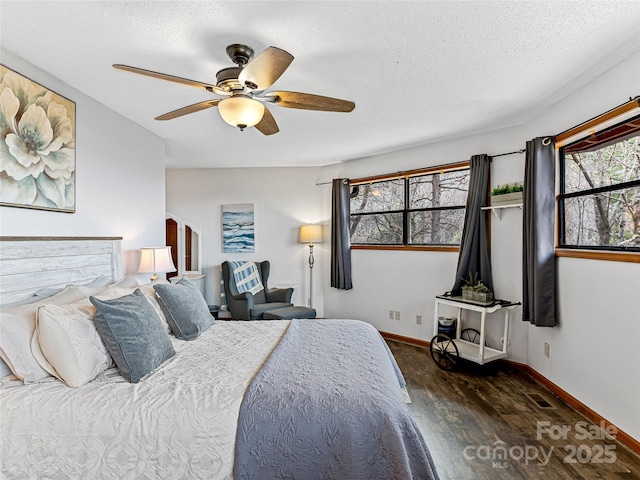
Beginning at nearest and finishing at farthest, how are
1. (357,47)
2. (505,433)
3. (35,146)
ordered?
(357,47) < (35,146) < (505,433)

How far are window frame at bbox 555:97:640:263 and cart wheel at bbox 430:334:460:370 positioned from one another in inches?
51.1

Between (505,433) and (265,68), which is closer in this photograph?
(265,68)

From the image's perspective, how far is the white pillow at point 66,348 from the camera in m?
1.67

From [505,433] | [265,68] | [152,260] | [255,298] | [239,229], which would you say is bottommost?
[505,433]

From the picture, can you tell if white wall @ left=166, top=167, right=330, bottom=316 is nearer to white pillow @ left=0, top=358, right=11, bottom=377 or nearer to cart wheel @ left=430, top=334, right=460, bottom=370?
cart wheel @ left=430, top=334, right=460, bottom=370

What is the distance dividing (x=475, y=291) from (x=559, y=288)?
740 mm

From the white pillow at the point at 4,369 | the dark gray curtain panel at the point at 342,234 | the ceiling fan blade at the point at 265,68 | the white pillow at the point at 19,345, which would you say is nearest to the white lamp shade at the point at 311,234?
the dark gray curtain panel at the point at 342,234

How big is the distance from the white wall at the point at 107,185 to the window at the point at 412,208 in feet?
8.71

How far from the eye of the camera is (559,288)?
9.68ft

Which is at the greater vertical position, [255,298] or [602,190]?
[602,190]

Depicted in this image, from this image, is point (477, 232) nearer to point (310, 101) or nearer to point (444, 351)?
point (444, 351)

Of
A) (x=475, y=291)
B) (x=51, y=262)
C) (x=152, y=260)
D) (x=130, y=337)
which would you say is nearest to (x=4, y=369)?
(x=130, y=337)

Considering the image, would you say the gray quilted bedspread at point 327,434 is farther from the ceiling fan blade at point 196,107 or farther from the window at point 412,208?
the window at point 412,208

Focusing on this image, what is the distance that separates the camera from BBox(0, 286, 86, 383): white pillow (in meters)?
1.64
